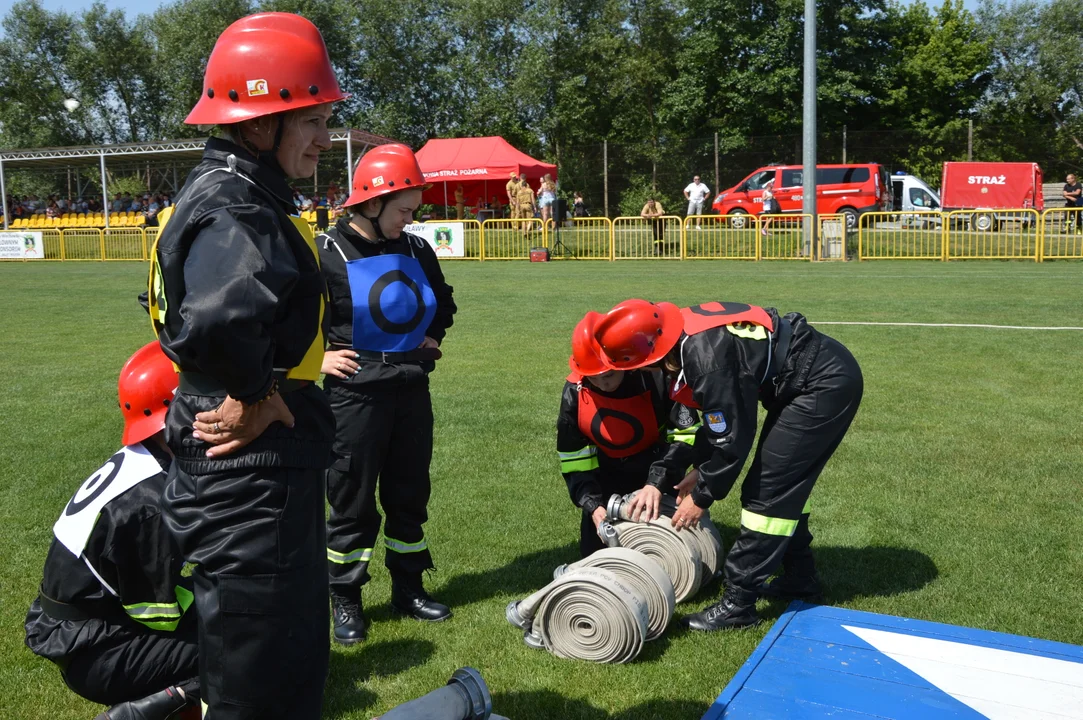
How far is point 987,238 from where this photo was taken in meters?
24.1

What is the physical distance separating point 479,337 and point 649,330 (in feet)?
26.8

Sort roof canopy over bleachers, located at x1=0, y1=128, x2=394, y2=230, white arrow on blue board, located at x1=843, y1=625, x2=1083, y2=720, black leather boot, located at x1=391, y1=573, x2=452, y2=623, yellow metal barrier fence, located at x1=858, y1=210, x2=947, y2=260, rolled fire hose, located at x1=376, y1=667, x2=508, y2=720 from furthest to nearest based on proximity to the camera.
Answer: roof canopy over bleachers, located at x1=0, y1=128, x2=394, y2=230 → yellow metal barrier fence, located at x1=858, y1=210, x2=947, y2=260 → black leather boot, located at x1=391, y1=573, x2=452, y2=623 → white arrow on blue board, located at x1=843, y1=625, x2=1083, y2=720 → rolled fire hose, located at x1=376, y1=667, x2=508, y2=720

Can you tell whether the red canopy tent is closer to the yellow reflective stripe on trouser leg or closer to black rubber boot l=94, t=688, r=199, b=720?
the yellow reflective stripe on trouser leg

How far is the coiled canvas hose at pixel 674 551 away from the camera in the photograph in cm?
450

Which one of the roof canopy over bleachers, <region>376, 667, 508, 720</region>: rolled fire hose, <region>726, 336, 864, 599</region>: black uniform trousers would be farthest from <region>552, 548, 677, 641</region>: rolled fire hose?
the roof canopy over bleachers

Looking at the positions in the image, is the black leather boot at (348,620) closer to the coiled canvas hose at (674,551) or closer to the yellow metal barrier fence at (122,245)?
the coiled canvas hose at (674,551)

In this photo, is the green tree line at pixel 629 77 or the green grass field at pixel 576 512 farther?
the green tree line at pixel 629 77

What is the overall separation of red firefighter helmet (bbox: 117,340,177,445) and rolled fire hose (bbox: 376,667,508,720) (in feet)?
4.02

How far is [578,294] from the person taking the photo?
1673 centimetres

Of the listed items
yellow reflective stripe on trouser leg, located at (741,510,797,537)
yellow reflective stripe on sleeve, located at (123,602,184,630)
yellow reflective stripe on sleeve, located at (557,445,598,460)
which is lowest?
yellow reflective stripe on trouser leg, located at (741,510,797,537)

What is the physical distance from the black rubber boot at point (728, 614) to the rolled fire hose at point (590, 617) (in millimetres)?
375

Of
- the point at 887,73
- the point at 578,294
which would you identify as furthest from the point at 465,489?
the point at 887,73

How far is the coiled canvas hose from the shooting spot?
450cm

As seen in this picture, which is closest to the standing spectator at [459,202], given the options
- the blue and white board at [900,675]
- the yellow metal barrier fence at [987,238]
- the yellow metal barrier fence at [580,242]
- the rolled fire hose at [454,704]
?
the yellow metal barrier fence at [580,242]
